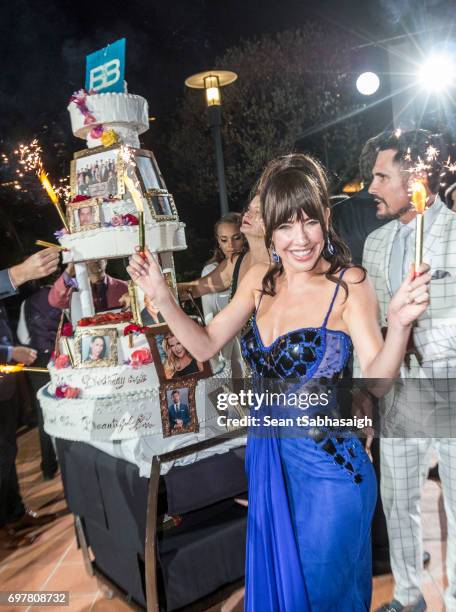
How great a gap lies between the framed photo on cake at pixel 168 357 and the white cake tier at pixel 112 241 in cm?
51

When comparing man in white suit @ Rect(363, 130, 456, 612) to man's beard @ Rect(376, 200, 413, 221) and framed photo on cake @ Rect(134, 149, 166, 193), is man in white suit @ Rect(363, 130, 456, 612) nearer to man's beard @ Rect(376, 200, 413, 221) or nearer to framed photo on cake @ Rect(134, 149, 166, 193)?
man's beard @ Rect(376, 200, 413, 221)

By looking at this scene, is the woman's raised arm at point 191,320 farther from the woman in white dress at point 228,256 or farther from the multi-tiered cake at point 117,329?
the woman in white dress at point 228,256

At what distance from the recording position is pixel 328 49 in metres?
13.2

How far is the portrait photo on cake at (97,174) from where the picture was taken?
3.19 m

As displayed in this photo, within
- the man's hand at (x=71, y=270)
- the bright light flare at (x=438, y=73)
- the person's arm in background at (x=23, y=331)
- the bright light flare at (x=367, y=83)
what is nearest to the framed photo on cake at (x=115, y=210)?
the man's hand at (x=71, y=270)

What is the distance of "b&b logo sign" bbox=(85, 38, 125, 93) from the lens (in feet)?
10.9

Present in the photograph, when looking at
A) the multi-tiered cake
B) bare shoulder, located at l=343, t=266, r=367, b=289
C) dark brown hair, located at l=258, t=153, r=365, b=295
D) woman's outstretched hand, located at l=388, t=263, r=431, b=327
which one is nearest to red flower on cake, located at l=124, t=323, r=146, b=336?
the multi-tiered cake

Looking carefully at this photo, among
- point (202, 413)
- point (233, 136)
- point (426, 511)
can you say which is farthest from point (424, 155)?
point (233, 136)

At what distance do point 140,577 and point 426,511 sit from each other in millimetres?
2202

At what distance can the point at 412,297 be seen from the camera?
145 centimetres

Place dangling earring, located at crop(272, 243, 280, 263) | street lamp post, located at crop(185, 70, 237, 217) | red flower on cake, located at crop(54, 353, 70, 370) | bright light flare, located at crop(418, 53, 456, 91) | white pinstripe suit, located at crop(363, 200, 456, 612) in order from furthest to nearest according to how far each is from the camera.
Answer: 1. bright light flare, located at crop(418, 53, 456, 91)
2. street lamp post, located at crop(185, 70, 237, 217)
3. red flower on cake, located at crop(54, 353, 70, 370)
4. white pinstripe suit, located at crop(363, 200, 456, 612)
5. dangling earring, located at crop(272, 243, 280, 263)

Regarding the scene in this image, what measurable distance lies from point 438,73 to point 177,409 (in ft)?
24.0

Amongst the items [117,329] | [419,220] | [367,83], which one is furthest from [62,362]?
[367,83]

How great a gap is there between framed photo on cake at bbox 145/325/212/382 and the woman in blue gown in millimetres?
991
